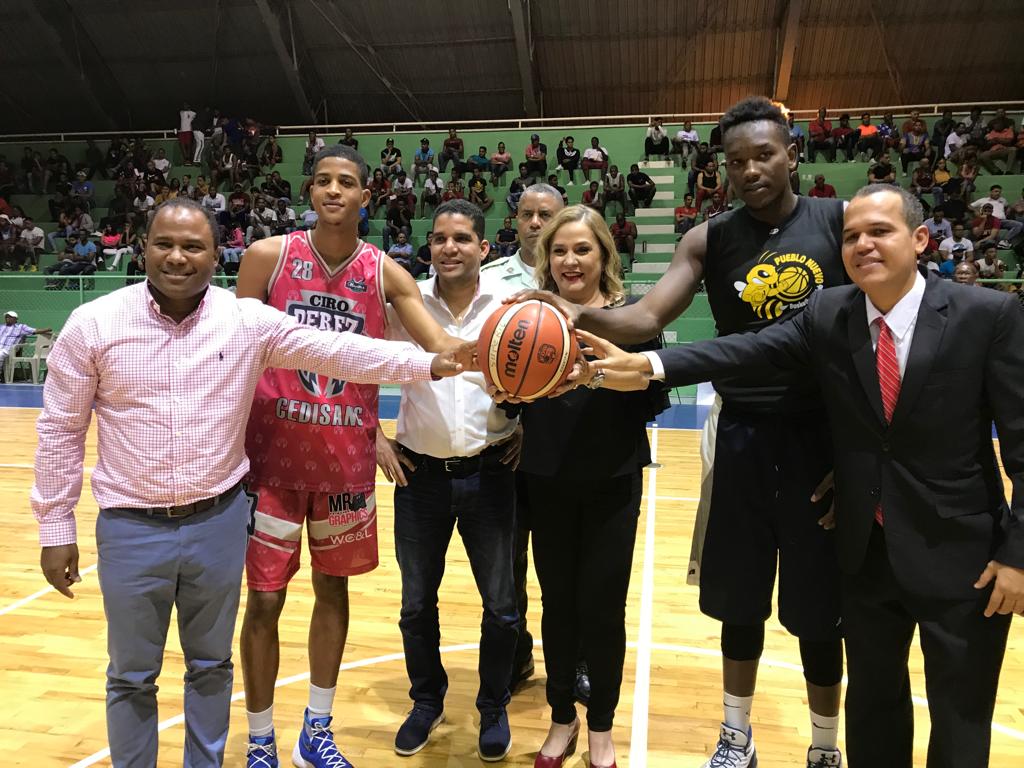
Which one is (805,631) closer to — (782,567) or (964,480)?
(782,567)

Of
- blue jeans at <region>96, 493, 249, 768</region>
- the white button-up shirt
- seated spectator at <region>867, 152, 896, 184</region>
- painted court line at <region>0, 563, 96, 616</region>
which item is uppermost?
seated spectator at <region>867, 152, 896, 184</region>

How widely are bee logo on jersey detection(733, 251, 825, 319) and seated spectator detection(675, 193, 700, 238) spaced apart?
42.0 feet

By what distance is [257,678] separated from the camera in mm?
2760

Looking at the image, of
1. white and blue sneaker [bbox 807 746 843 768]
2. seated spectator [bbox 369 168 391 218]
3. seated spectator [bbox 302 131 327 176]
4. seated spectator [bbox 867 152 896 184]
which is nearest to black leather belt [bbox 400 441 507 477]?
white and blue sneaker [bbox 807 746 843 768]

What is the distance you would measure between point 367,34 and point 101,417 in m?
18.8

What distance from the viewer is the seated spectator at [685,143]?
685 inches

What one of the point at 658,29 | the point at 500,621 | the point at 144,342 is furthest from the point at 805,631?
the point at 658,29

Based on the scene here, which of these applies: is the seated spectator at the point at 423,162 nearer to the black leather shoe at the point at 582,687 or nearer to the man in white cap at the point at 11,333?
the man in white cap at the point at 11,333

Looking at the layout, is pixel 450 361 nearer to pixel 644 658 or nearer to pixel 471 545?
pixel 471 545

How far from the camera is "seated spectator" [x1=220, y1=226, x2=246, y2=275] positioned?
1498cm

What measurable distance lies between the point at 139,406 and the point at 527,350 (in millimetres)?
1149

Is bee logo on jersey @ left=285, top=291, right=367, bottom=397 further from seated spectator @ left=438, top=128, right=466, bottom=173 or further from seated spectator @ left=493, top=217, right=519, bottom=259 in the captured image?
seated spectator @ left=438, top=128, right=466, bottom=173

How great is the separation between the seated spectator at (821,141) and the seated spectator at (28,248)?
1697cm

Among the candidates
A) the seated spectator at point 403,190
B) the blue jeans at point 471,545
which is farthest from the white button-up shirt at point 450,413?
the seated spectator at point 403,190
